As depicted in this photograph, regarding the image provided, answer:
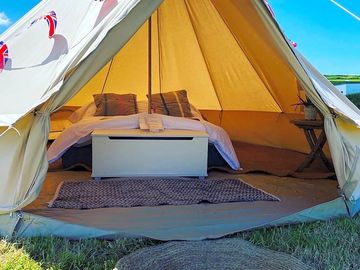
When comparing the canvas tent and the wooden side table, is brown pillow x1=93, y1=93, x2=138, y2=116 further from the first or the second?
the wooden side table

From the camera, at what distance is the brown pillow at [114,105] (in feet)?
15.1

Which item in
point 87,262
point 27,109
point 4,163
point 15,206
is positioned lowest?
point 87,262

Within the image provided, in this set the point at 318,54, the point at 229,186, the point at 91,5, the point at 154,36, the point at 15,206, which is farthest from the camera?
the point at 318,54

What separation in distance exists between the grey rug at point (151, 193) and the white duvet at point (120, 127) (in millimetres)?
441

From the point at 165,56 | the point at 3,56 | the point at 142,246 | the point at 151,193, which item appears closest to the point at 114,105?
the point at 165,56

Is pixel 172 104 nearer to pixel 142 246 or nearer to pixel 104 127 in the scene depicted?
pixel 104 127

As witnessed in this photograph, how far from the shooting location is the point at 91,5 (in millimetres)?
3012

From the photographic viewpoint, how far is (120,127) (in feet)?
12.6

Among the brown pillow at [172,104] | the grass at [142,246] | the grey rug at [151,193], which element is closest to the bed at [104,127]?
the grey rug at [151,193]

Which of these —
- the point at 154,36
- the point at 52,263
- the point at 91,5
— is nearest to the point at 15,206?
the point at 52,263

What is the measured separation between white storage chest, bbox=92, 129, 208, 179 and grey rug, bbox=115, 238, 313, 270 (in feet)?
4.88

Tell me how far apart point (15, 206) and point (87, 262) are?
57 cm

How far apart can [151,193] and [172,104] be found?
1.99 m

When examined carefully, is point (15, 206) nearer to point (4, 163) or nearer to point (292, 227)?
point (4, 163)
